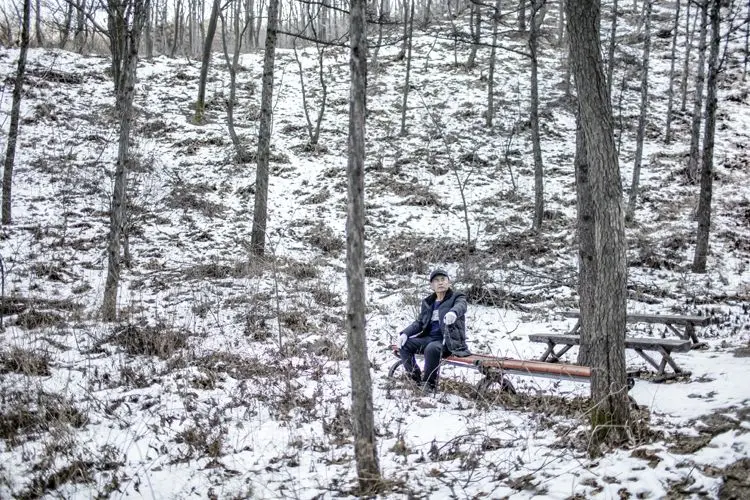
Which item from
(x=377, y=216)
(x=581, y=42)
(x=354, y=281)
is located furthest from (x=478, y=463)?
(x=377, y=216)

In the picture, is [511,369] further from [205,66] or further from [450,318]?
[205,66]

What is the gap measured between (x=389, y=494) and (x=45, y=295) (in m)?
7.98

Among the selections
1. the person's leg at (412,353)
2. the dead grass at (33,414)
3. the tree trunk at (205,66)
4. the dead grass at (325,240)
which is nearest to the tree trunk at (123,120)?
the dead grass at (33,414)

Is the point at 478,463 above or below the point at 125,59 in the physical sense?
below

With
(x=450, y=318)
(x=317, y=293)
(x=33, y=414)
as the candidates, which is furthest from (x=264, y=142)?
(x=33, y=414)

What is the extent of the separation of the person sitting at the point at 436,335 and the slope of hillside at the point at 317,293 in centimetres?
35

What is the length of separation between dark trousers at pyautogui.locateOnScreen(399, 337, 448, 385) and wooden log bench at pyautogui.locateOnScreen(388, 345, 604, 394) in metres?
0.18

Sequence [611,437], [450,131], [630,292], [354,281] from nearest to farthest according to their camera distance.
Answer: [354,281] → [611,437] → [630,292] → [450,131]

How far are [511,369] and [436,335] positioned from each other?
1148 mm

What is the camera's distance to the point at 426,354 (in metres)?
6.24

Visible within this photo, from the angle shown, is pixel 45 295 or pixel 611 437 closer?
pixel 611 437

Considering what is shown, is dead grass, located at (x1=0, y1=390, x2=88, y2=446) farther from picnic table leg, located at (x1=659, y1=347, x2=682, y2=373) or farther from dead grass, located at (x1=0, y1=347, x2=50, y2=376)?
picnic table leg, located at (x1=659, y1=347, x2=682, y2=373)

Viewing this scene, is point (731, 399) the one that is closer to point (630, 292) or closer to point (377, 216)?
point (630, 292)

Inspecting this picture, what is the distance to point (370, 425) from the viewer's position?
12.6 ft
